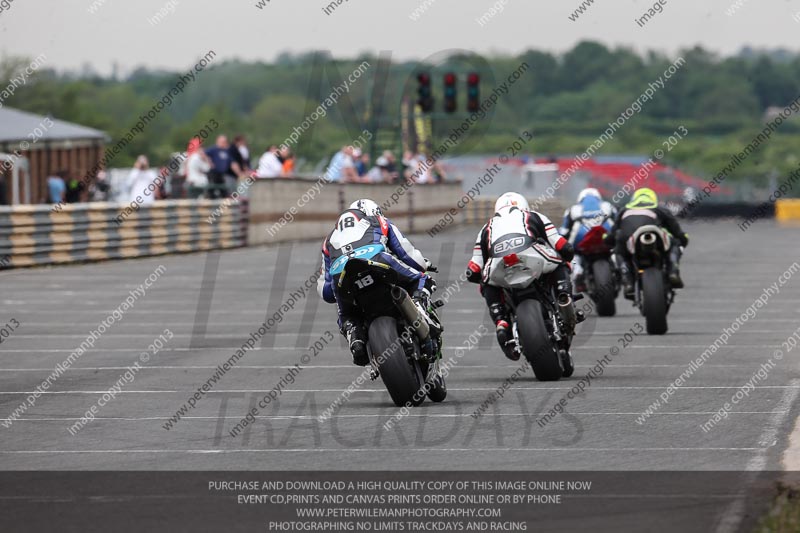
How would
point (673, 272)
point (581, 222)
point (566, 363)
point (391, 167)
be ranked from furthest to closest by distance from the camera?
point (391, 167)
point (581, 222)
point (673, 272)
point (566, 363)

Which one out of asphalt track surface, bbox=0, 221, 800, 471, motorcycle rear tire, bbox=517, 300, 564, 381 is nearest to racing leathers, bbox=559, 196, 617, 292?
asphalt track surface, bbox=0, 221, 800, 471

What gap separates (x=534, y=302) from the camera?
12258mm

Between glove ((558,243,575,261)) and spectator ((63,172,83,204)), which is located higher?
glove ((558,243,575,261))

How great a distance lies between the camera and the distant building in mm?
38844

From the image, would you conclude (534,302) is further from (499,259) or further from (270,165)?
(270,165)

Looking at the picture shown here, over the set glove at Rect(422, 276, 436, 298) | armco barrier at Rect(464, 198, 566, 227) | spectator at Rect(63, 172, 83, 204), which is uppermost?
glove at Rect(422, 276, 436, 298)

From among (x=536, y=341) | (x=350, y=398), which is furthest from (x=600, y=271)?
(x=350, y=398)

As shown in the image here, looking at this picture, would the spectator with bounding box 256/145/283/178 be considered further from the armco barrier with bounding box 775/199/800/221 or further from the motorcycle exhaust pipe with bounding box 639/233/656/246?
the armco barrier with bounding box 775/199/800/221

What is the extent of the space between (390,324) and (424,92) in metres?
A: 36.2

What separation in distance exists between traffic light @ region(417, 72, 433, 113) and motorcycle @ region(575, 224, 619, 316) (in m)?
27.8

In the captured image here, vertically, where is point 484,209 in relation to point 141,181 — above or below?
below

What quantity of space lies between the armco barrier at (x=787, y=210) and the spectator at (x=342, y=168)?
2498cm
